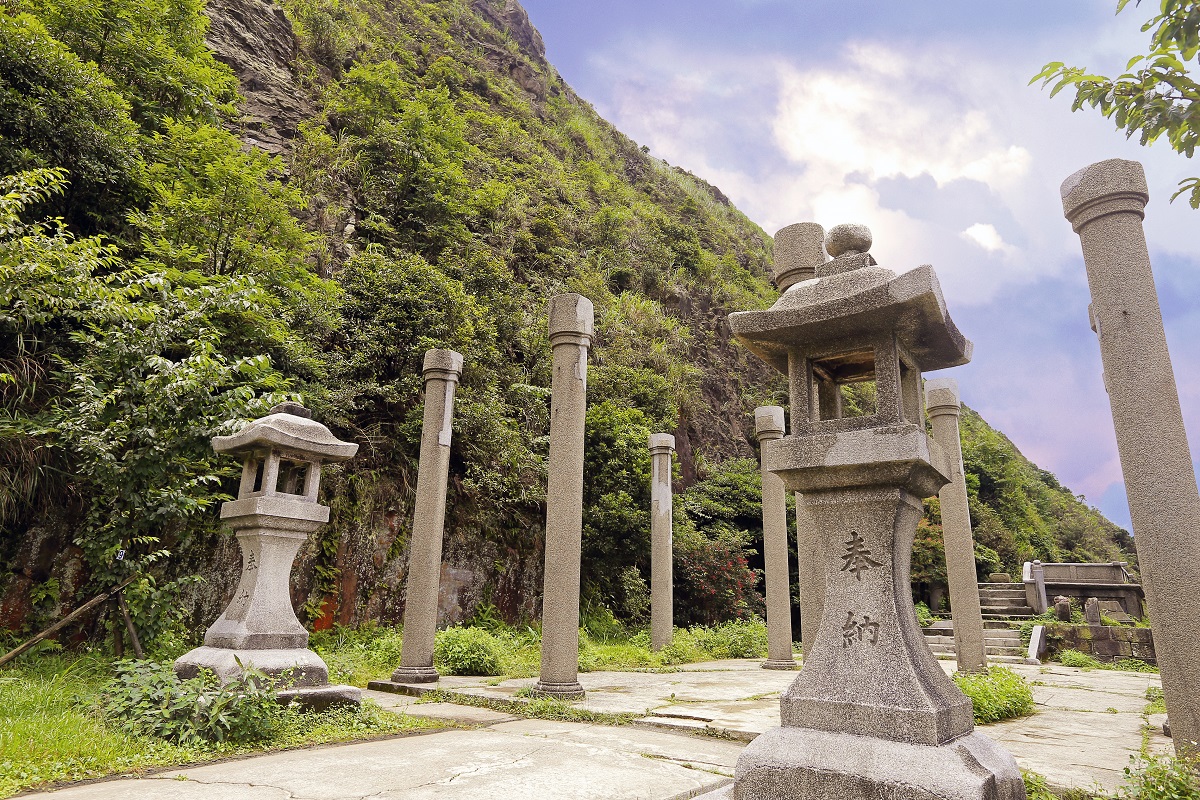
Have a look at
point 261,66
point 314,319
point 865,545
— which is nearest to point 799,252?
point 865,545

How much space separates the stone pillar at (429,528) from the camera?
7.32m

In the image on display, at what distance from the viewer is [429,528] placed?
300 inches

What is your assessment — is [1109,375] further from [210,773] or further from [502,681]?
[502,681]

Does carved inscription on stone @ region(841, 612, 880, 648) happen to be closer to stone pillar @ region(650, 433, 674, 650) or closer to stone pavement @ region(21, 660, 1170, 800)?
stone pavement @ region(21, 660, 1170, 800)

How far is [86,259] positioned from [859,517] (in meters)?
7.89

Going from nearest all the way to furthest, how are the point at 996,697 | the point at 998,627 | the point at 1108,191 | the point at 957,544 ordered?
the point at 1108,191 → the point at 996,697 → the point at 957,544 → the point at 998,627

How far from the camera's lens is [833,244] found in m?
3.83

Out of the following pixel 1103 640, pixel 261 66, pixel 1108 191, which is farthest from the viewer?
pixel 261 66

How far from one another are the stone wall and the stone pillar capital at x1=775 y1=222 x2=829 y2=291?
13.6 meters

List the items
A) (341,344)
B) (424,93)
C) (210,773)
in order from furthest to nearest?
(424,93)
(341,344)
(210,773)

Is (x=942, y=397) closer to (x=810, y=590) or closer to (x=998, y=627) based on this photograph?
(x=810, y=590)

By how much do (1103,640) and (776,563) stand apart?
9224mm

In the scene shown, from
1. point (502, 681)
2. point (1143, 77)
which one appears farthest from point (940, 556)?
point (1143, 77)

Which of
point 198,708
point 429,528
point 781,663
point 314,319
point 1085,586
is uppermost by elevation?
point 314,319
